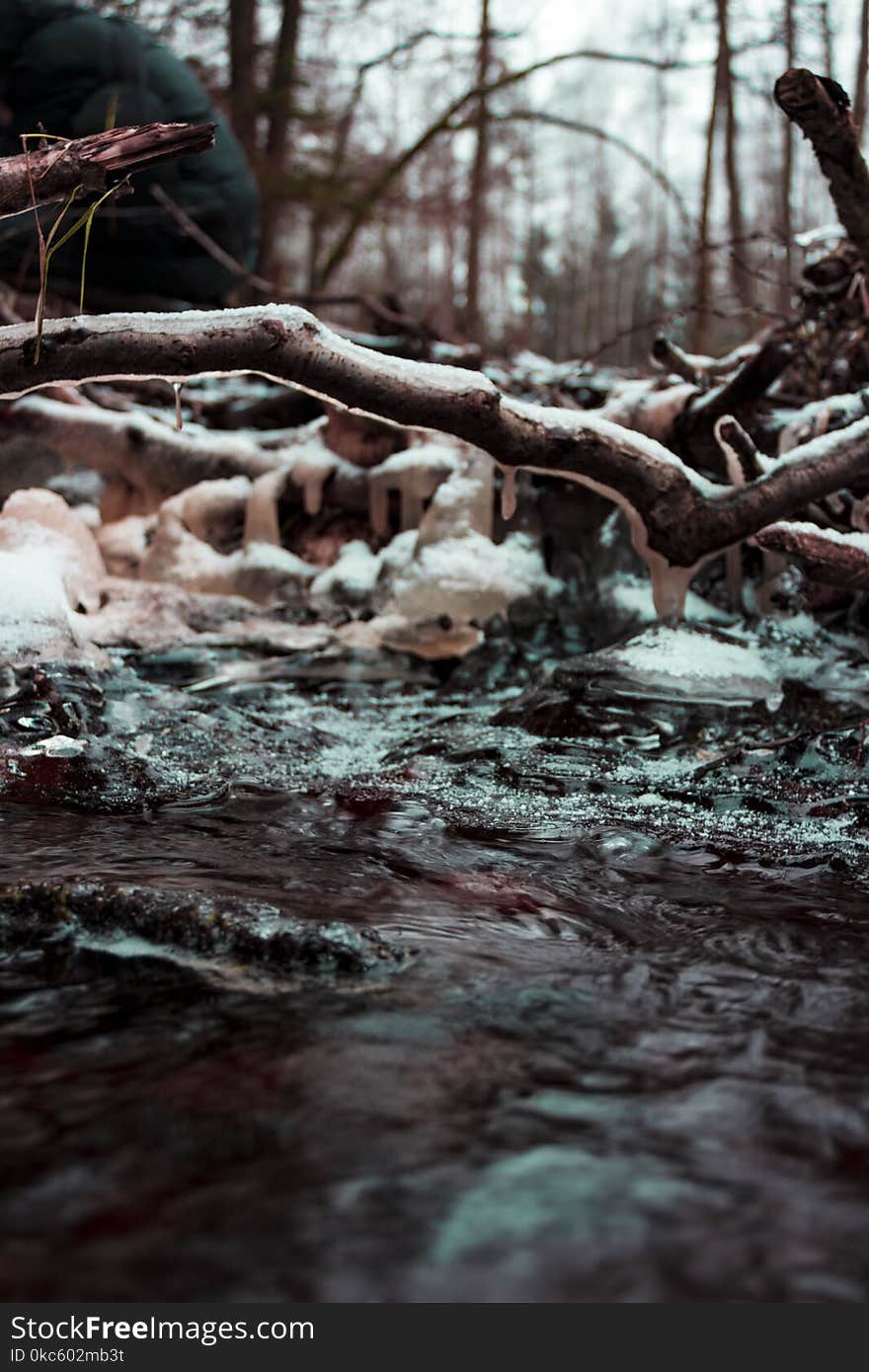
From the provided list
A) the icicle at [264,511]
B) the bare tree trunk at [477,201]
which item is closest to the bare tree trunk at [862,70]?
the bare tree trunk at [477,201]

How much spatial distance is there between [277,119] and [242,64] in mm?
588

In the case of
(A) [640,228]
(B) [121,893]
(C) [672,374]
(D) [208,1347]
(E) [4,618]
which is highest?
(A) [640,228]

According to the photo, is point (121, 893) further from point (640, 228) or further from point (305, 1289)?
point (640, 228)

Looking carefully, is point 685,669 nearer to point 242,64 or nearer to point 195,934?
point 195,934

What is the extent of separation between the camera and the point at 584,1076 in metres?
1.41

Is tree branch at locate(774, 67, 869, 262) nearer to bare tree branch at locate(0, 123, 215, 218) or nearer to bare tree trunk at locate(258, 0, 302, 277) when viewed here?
bare tree branch at locate(0, 123, 215, 218)

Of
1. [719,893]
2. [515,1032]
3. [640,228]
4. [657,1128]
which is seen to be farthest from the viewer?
[640,228]

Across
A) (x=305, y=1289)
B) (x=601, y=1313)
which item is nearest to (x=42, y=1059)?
(x=305, y=1289)

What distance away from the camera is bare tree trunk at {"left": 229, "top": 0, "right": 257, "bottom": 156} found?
32.5 ft

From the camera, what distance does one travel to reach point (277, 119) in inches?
399

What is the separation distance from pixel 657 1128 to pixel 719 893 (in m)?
1.00

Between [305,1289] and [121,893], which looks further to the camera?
[121,893]

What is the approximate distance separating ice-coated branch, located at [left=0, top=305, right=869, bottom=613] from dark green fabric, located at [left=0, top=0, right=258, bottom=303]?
3.63 meters

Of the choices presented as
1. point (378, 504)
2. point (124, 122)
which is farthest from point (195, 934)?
point (124, 122)
